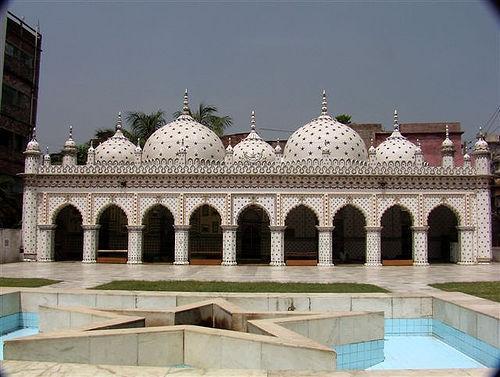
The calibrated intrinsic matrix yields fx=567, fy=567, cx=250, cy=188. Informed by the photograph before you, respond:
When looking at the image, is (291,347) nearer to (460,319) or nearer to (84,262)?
(460,319)

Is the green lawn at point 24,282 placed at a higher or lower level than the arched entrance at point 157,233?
lower

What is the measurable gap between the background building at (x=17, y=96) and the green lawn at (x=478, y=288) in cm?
2237

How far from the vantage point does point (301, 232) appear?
987 inches

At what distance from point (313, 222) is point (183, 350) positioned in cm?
1812

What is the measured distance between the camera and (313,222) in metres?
25.0

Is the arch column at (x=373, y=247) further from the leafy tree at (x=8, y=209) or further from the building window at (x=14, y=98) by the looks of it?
the building window at (x=14, y=98)

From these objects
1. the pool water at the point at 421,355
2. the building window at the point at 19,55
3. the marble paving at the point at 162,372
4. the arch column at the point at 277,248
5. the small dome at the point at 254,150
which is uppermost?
the building window at the point at 19,55

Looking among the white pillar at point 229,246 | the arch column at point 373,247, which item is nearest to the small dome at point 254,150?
the white pillar at point 229,246

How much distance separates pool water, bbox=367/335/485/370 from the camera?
810 cm

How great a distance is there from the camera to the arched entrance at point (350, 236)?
25.0 meters

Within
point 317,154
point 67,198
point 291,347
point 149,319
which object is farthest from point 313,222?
point 291,347

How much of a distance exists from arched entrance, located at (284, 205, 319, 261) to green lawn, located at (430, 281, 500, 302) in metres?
11.5

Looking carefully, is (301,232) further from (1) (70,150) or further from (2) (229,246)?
(1) (70,150)

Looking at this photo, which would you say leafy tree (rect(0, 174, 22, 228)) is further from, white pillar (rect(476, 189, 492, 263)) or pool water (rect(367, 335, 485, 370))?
pool water (rect(367, 335, 485, 370))
